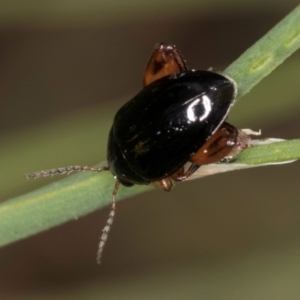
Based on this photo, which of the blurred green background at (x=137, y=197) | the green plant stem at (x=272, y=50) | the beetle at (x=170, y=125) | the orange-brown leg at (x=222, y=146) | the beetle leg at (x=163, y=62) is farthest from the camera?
the blurred green background at (x=137, y=197)

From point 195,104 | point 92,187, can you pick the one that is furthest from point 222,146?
point 92,187

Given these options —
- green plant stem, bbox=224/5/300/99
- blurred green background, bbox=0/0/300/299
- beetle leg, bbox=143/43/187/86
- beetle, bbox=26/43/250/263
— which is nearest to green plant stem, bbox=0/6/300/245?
green plant stem, bbox=224/5/300/99

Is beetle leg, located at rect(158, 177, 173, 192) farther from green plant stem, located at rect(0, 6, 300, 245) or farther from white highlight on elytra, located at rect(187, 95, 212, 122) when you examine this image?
green plant stem, located at rect(0, 6, 300, 245)

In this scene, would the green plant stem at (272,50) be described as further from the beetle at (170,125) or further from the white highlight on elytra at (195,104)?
the white highlight on elytra at (195,104)

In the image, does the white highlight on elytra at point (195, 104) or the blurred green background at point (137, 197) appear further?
the blurred green background at point (137, 197)

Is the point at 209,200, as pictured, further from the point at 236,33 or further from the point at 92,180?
the point at 92,180

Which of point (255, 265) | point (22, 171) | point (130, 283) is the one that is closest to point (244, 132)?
point (22, 171)

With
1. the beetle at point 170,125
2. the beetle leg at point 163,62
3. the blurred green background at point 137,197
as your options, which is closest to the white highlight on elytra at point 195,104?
the beetle at point 170,125
